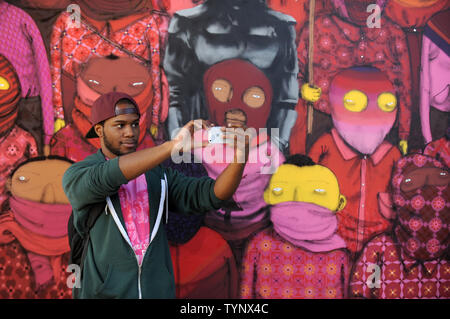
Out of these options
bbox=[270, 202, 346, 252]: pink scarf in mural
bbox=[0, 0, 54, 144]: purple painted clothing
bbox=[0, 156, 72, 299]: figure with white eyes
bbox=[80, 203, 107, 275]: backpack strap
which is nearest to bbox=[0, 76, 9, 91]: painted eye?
bbox=[0, 0, 54, 144]: purple painted clothing

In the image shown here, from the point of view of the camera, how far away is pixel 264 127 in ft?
12.5

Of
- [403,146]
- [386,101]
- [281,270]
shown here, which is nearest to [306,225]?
[281,270]

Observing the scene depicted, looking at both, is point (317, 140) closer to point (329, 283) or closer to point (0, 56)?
point (329, 283)

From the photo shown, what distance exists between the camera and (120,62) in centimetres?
370

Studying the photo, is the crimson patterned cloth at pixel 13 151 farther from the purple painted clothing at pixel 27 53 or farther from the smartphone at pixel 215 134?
the smartphone at pixel 215 134

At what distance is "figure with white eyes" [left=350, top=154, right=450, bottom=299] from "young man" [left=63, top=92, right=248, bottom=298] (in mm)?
1873

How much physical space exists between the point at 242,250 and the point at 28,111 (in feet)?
6.95

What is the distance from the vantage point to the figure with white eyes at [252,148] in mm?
3766

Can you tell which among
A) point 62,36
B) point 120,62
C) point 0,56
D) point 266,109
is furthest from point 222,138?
point 0,56

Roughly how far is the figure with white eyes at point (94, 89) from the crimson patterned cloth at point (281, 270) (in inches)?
52.7

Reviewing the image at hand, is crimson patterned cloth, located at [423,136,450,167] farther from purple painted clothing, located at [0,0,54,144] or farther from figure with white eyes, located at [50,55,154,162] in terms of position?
purple painted clothing, located at [0,0,54,144]

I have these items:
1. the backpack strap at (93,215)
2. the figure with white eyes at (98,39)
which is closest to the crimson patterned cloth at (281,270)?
the backpack strap at (93,215)

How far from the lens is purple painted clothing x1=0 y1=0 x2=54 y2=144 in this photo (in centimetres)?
Result: 365

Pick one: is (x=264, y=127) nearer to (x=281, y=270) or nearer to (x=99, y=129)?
(x=281, y=270)
